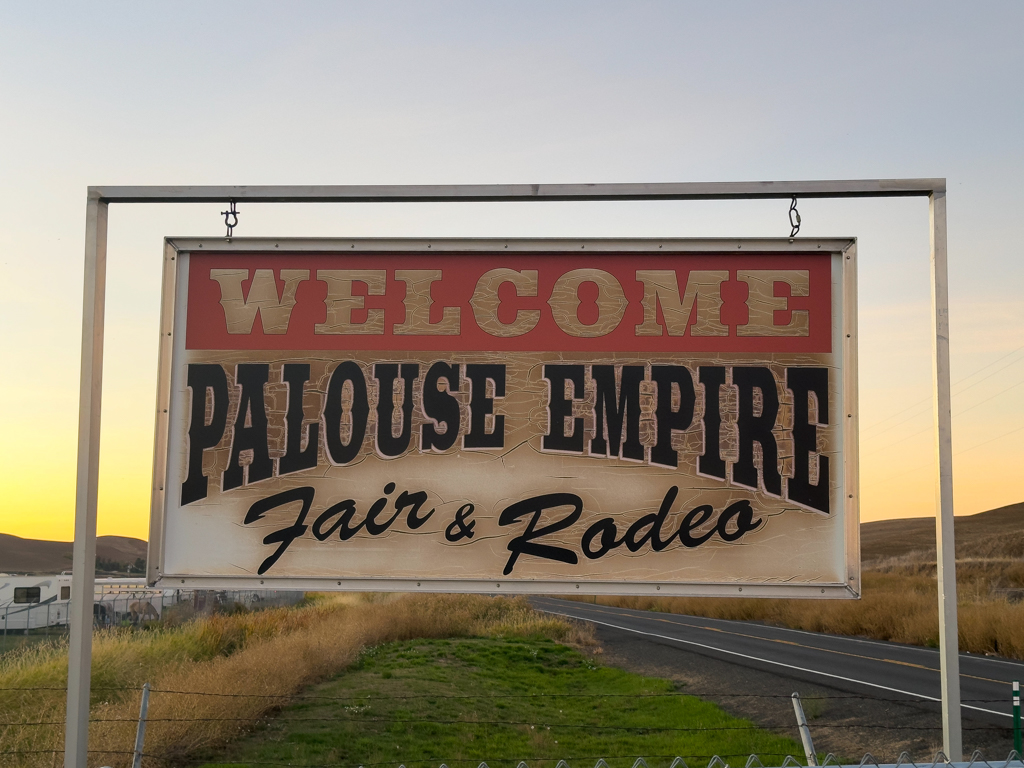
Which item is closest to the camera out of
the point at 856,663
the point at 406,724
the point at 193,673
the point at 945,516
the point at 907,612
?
the point at 945,516

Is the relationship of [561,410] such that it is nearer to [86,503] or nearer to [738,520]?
[738,520]

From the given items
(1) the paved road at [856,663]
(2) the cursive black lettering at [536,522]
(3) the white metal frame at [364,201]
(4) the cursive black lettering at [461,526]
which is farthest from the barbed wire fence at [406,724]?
(4) the cursive black lettering at [461,526]

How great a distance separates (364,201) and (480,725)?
12.0 m

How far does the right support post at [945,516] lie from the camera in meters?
4.55

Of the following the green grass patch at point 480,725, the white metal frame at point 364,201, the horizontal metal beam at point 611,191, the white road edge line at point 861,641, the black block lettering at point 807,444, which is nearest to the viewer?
the white metal frame at point 364,201

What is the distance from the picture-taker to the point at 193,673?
43.8 feet

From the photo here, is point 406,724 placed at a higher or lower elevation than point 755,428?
lower

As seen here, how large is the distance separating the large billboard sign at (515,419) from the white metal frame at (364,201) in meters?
0.33

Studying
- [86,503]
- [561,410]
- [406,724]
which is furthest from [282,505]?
[406,724]

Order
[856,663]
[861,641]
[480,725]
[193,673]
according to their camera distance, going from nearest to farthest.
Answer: [193,673], [480,725], [856,663], [861,641]

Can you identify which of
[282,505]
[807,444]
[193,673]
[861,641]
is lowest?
[861,641]

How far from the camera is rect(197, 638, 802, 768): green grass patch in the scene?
11969 mm

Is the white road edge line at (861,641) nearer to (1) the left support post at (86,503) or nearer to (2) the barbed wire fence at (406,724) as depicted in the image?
(2) the barbed wire fence at (406,724)

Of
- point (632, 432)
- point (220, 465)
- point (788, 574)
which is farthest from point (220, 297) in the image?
point (788, 574)
